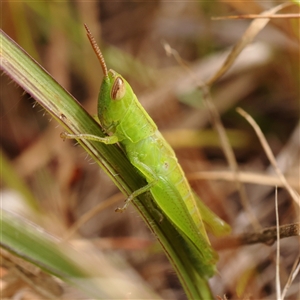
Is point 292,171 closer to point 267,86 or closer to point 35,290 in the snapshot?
point 267,86

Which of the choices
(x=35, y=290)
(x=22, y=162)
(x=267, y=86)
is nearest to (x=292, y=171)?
(x=267, y=86)

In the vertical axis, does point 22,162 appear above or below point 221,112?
above

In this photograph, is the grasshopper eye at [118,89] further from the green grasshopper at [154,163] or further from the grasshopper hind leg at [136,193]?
the grasshopper hind leg at [136,193]

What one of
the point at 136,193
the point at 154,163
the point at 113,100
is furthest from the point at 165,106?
the point at 136,193

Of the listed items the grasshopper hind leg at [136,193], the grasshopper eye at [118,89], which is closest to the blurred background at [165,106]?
the grasshopper hind leg at [136,193]

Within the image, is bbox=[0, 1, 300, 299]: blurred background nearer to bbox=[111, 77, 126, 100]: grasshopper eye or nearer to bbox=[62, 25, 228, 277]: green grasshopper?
bbox=[62, 25, 228, 277]: green grasshopper

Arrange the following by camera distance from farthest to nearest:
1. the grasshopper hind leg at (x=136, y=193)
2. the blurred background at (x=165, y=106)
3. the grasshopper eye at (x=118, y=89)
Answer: the blurred background at (x=165, y=106)
the grasshopper eye at (x=118, y=89)
the grasshopper hind leg at (x=136, y=193)

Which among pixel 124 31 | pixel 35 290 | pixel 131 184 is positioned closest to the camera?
pixel 131 184
